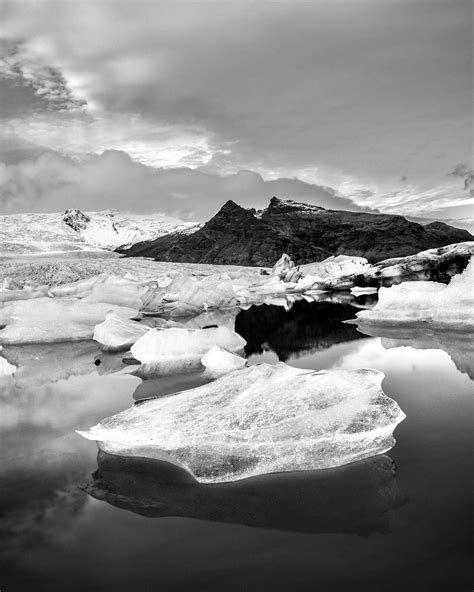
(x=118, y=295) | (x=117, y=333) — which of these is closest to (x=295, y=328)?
(x=117, y=333)

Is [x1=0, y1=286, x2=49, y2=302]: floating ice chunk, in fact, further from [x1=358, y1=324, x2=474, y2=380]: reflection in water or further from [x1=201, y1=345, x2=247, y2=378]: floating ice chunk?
[x1=201, y1=345, x2=247, y2=378]: floating ice chunk

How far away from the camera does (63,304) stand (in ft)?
44.0

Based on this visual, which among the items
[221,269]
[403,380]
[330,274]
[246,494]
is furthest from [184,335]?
[221,269]

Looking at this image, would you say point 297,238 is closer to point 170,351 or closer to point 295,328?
point 295,328

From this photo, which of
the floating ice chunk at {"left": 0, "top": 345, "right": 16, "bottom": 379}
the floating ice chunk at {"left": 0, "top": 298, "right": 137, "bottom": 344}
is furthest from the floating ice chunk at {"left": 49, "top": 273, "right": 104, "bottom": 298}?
the floating ice chunk at {"left": 0, "top": 345, "right": 16, "bottom": 379}

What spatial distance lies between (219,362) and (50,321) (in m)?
6.76

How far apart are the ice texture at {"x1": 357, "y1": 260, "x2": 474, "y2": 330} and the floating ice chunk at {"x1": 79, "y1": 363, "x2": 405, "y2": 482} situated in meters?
8.12

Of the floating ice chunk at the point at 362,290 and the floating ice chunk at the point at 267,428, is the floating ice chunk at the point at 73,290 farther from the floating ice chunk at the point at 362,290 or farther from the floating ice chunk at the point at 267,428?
the floating ice chunk at the point at 267,428

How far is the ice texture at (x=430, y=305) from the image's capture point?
40.0ft

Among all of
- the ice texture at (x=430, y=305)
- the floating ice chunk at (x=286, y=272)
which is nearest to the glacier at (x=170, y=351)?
the ice texture at (x=430, y=305)

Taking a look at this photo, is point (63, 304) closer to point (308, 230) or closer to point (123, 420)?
point (123, 420)

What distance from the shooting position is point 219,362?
821cm

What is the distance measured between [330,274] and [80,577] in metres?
31.7

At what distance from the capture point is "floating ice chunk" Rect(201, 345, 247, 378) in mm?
8117
